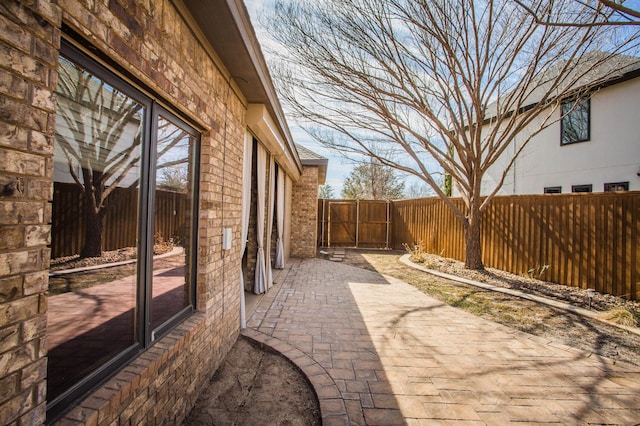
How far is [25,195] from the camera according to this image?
1087 mm

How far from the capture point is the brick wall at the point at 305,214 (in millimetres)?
10547

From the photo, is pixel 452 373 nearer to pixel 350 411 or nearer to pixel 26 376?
pixel 350 411

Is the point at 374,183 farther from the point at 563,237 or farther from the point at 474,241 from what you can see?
the point at 563,237

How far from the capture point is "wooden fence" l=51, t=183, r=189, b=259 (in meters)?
1.40

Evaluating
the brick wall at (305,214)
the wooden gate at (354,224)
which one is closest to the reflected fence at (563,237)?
the wooden gate at (354,224)

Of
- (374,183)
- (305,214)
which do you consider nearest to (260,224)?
(305,214)

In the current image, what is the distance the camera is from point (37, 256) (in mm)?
1139

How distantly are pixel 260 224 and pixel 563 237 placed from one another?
605cm

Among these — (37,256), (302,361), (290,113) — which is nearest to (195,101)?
(37,256)

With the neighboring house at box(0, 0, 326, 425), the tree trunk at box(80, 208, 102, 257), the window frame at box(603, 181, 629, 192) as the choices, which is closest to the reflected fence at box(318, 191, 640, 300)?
the window frame at box(603, 181, 629, 192)

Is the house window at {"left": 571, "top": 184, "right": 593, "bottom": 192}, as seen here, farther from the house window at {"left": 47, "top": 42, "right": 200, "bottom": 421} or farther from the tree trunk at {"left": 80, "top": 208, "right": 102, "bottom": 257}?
the tree trunk at {"left": 80, "top": 208, "right": 102, "bottom": 257}

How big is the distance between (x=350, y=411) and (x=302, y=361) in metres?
0.86

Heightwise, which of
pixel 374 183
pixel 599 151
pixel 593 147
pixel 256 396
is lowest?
pixel 256 396

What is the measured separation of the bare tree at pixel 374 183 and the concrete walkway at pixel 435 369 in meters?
21.2
